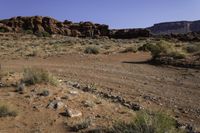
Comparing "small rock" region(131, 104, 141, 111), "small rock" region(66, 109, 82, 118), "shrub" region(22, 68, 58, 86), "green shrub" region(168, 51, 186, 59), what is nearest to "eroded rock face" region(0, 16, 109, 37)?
"green shrub" region(168, 51, 186, 59)

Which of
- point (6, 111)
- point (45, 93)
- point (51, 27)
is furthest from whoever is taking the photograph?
point (51, 27)

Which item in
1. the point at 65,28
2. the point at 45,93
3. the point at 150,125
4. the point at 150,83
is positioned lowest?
the point at 65,28

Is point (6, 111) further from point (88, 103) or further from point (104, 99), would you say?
point (104, 99)

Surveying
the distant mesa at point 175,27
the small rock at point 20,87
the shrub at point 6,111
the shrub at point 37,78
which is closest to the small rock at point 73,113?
the shrub at point 6,111

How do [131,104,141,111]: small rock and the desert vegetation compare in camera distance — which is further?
[131,104,141,111]: small rock

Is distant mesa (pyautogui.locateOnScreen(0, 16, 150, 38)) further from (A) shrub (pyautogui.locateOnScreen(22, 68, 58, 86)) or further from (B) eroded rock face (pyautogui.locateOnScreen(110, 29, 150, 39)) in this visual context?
(A) shrub (pyautogui.locateOnScreen(22, 68, 58, 86))

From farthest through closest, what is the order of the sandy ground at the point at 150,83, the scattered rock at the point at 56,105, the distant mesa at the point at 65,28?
the distant mesa at the point at 65,28 < the sandy ground at the point at 150,83 < the scattered rock at the point at 56,105

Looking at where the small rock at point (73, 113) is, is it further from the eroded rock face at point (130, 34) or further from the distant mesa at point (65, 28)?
the eroded rock face at point (130, 34)

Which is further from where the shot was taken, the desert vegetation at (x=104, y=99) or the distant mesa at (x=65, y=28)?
the distant mesa at (x=65, y=28)

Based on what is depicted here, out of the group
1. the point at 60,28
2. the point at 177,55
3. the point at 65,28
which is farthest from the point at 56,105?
the point at 65,28

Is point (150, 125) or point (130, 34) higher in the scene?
point (150, 125)

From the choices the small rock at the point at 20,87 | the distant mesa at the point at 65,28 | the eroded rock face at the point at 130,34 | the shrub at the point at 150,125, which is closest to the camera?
the shrub at the point at 150,125

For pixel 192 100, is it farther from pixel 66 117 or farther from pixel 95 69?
pixel 95 69

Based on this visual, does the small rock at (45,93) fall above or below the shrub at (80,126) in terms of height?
above
